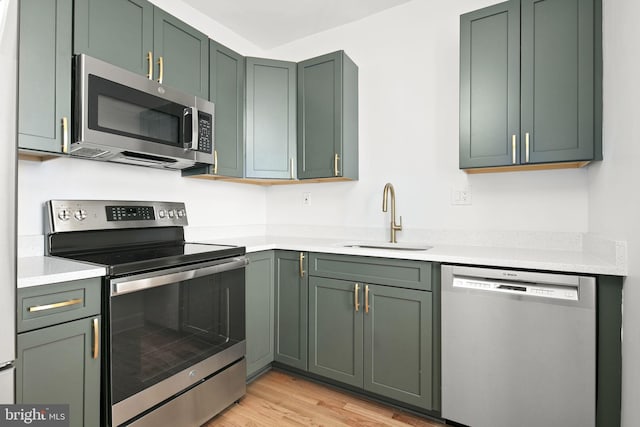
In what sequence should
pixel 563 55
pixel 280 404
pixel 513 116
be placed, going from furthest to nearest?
pixel 280 404 < pixel 513 116 < pixel 563 55

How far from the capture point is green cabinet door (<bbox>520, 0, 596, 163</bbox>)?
1.62 metres

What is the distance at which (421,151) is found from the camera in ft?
7.71

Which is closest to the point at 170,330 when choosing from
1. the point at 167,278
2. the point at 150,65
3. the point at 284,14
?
the point at 167,278

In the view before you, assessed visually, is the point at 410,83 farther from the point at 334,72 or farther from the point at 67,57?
the point at 67,57

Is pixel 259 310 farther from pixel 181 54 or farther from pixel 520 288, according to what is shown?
A: pixel 181 54

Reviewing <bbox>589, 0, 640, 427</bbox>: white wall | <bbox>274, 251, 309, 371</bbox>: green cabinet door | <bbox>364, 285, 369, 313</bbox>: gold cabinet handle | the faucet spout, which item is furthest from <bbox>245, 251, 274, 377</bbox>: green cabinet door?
<bbox>589, 0, 640, 427</bbox>: white wall

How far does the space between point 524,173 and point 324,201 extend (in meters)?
1.43

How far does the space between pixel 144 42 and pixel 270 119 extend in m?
0.94

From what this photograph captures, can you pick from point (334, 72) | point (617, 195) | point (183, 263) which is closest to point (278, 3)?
point (334, 72)

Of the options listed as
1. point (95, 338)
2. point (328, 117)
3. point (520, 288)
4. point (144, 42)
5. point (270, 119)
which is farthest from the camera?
point (270, 119)

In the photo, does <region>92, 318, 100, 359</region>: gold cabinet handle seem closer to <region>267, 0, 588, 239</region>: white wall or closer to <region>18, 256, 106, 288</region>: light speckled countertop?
<region>18, 256, 106, 288</region>: light speckled countertop

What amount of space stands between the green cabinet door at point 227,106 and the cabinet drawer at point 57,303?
1120 millimetres

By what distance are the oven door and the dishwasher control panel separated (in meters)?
1.21

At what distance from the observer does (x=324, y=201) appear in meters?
2.77
